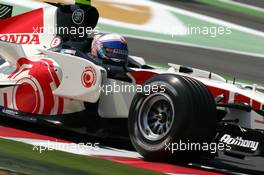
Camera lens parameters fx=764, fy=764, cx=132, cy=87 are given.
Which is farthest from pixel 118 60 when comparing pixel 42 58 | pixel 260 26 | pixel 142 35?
pixel 260 26

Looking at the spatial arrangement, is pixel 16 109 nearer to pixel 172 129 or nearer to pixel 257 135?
pixel 172 129

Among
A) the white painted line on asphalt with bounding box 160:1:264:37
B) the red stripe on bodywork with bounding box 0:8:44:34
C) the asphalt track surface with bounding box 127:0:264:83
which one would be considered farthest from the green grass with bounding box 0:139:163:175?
the white painted line on asphalt with bounding box 160:1:264:37

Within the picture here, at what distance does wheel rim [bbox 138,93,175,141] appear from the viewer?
714 centimetres

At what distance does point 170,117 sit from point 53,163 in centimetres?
132

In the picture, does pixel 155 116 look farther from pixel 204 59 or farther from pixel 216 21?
pixel 216 21

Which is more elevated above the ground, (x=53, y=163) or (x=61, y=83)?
(x=61, y=83)

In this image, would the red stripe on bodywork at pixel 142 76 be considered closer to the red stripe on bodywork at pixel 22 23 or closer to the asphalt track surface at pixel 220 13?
the red stripe on bodywork at pixel 22 23

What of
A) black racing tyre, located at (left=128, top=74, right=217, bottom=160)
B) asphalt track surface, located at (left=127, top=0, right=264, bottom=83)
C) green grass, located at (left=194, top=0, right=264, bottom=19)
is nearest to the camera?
black racing tyre, located at (left=128, top=74, right=217, bottom=160)

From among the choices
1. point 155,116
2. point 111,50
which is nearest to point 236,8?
point 111,50

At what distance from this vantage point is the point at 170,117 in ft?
23.3

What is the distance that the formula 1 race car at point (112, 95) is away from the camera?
22.8 feet

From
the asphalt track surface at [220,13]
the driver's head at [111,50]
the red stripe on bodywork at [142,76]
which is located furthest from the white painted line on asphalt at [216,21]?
the red stripe on bodywork at [142,76]

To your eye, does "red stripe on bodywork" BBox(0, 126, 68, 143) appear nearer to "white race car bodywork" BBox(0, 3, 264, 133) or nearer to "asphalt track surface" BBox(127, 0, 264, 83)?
"white race car bodywork" BBox(0, 3, 264, 133)

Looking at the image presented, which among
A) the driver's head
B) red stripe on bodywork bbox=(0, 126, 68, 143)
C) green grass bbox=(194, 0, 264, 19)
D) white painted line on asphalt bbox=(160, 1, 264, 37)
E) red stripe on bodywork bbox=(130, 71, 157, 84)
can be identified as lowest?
red stripe on bodywork bbox=(0, 126, 68, 143)
